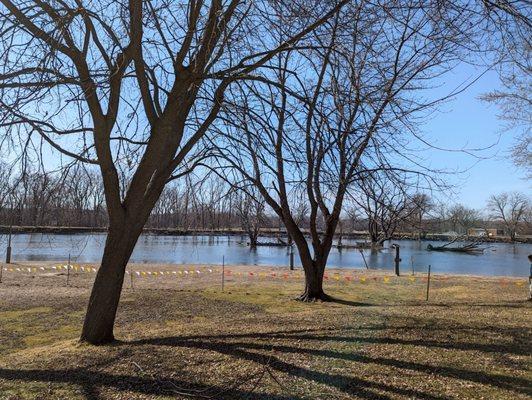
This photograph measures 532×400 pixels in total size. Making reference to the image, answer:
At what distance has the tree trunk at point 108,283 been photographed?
7.69 m

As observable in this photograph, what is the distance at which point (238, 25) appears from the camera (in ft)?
23.3

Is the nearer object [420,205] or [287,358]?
[287,358]

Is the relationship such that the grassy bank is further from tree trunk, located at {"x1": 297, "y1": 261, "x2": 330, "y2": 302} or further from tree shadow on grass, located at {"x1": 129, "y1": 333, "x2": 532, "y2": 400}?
tree trunk, located at {"x1": 297, "y1": 261, "x2": 330, "y2": 302}

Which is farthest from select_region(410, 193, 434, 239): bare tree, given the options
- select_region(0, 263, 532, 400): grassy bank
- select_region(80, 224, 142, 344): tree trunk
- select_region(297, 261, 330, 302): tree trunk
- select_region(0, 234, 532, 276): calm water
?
select_region(0, 234, 532, 276): calm water

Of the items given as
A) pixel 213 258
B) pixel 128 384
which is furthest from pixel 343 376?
Result: pixel 213 258

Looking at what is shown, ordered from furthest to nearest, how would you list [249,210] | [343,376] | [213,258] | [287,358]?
1. [213,258]
2. [249,210]
3. [287,358]
4. [343,376]

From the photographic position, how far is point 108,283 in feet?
25.5

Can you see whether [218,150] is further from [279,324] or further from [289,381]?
[289,381]

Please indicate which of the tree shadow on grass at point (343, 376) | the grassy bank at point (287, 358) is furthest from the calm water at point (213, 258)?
the tree shadow on grass at point (343, 376)

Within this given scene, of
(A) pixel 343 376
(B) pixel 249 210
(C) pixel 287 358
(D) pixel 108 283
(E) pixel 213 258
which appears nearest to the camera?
(A) pixel 343 376

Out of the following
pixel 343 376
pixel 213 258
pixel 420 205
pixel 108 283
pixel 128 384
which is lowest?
pixel 213 258

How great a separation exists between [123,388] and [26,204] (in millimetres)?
4565

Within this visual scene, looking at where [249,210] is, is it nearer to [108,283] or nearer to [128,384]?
[108,283]

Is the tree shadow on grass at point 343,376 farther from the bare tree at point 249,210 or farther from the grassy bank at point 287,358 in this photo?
the bare tree at point 249,210
